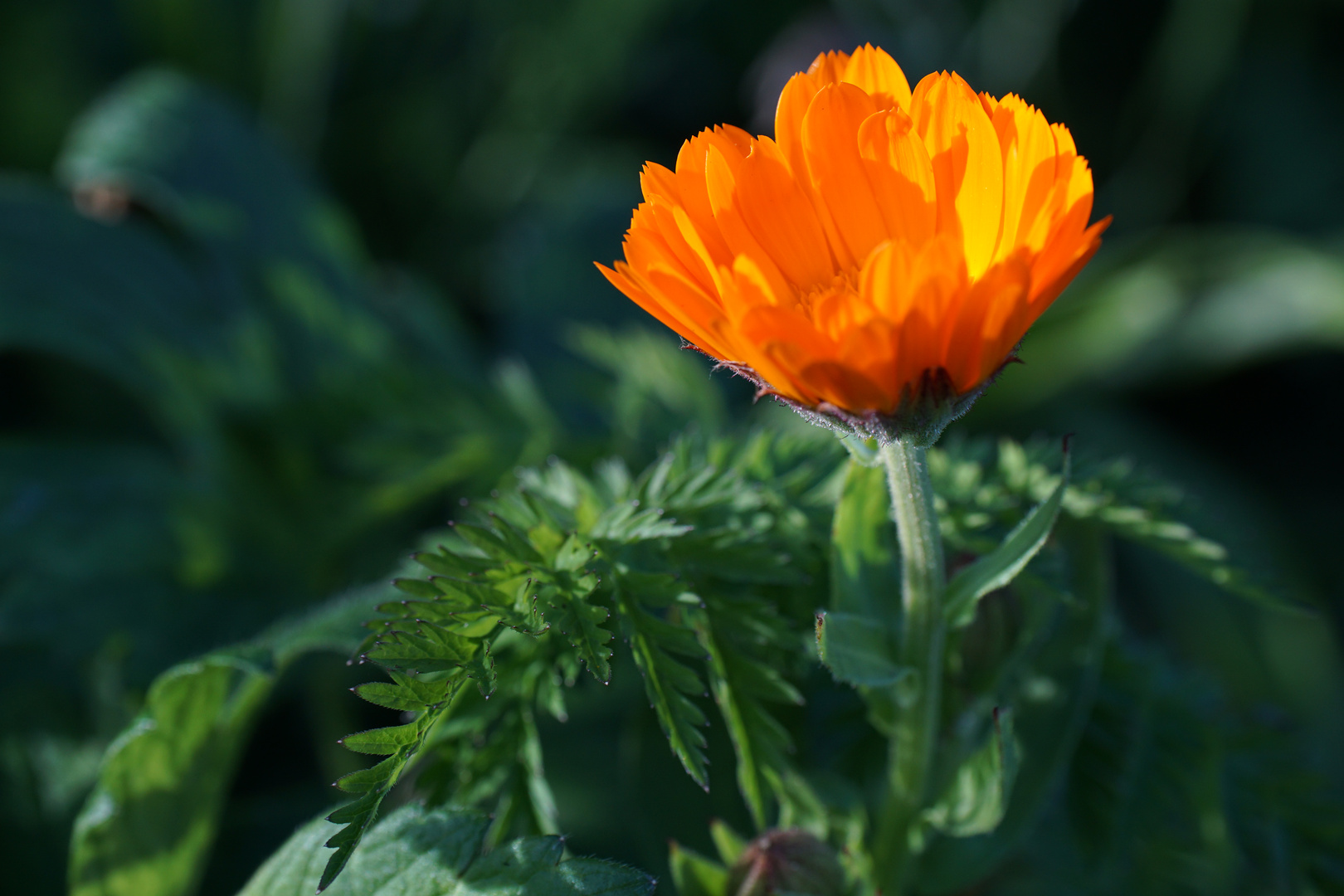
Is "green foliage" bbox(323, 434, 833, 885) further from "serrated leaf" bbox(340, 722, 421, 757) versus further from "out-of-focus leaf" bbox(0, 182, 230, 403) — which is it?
"out-of-focus leaf" bbox(0, 182, 230, 403)

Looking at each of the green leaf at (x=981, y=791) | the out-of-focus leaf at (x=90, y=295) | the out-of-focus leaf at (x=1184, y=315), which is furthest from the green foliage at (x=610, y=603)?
the out-of-focus leaf at (x=1184, y=315)

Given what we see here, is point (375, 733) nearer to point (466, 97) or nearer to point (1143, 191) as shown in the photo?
point (466, 97)

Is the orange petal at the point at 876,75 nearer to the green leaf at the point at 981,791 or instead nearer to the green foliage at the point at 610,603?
the green foliage at the point at 610,603

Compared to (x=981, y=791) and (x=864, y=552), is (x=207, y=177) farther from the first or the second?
(x=981, y=791)

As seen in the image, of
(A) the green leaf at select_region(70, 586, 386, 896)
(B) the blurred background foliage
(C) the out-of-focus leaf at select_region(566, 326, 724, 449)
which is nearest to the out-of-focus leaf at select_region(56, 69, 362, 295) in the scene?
(B) the blurred background foliage

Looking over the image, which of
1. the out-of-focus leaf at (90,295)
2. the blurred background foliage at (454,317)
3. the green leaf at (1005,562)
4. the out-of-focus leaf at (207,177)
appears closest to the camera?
the green leaf at (1005,562)

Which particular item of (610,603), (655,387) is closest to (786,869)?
(610,603)

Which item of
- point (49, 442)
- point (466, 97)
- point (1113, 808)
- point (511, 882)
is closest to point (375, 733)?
point (511, 882)
